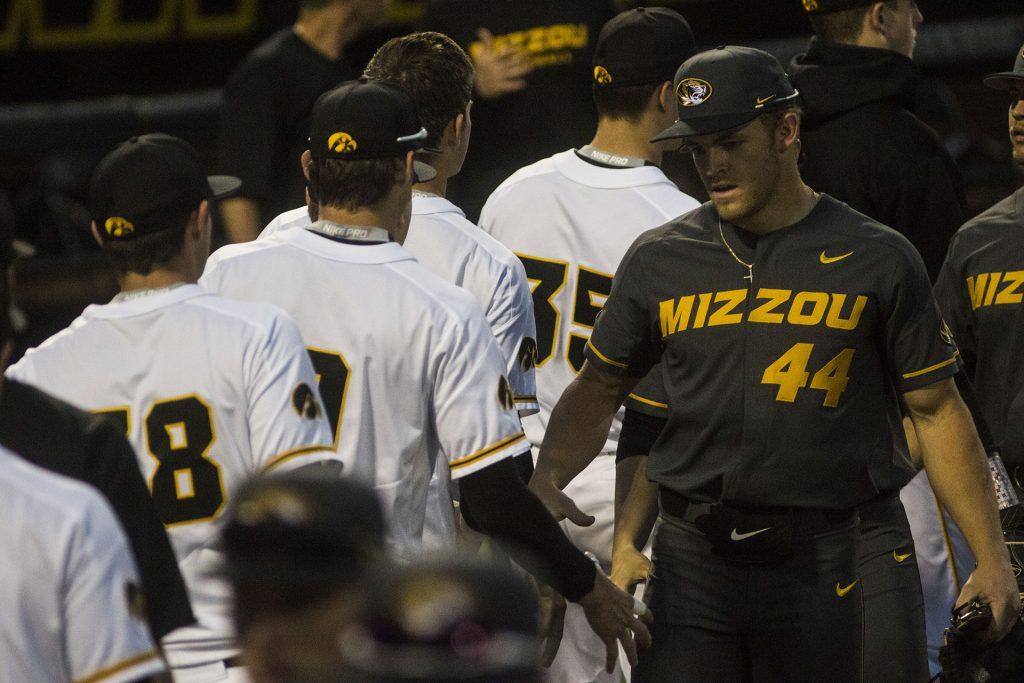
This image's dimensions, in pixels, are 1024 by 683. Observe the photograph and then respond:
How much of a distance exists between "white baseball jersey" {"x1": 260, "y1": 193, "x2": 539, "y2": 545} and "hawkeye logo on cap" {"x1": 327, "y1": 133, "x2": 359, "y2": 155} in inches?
23.3

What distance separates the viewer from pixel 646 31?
5781 mm

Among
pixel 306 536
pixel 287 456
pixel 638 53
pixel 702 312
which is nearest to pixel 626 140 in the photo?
pixel 638 53

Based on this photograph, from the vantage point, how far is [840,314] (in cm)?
442

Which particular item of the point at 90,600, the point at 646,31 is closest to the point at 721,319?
the point at 646,31

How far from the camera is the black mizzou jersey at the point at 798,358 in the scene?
443cm

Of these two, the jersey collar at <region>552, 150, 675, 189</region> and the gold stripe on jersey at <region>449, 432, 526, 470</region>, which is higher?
the jersey collar at <region>552, 150, 675, 189</region>

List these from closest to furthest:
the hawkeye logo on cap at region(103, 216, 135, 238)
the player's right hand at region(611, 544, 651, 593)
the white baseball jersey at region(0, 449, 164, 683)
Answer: the white baseball jersey at region(0, 449, 164, 683), the hawkeye logo on cap at region(103, 216, 135, 238), the player's right hand at region(611, 544, 651, 593)

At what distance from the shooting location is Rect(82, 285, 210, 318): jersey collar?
4.03 metres

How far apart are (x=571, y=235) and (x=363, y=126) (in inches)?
50.4

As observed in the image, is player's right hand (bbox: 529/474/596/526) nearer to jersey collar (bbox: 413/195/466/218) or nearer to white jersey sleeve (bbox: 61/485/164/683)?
jersey collar (bbox: 413/195/466/218)

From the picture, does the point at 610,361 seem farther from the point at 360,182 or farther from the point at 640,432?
the point at 360,182

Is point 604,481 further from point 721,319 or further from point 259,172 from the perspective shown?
point 259,172

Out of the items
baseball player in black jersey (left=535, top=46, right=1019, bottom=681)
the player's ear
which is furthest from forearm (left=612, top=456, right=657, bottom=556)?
the player's ear

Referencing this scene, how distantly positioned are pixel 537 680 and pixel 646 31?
4044 mm
